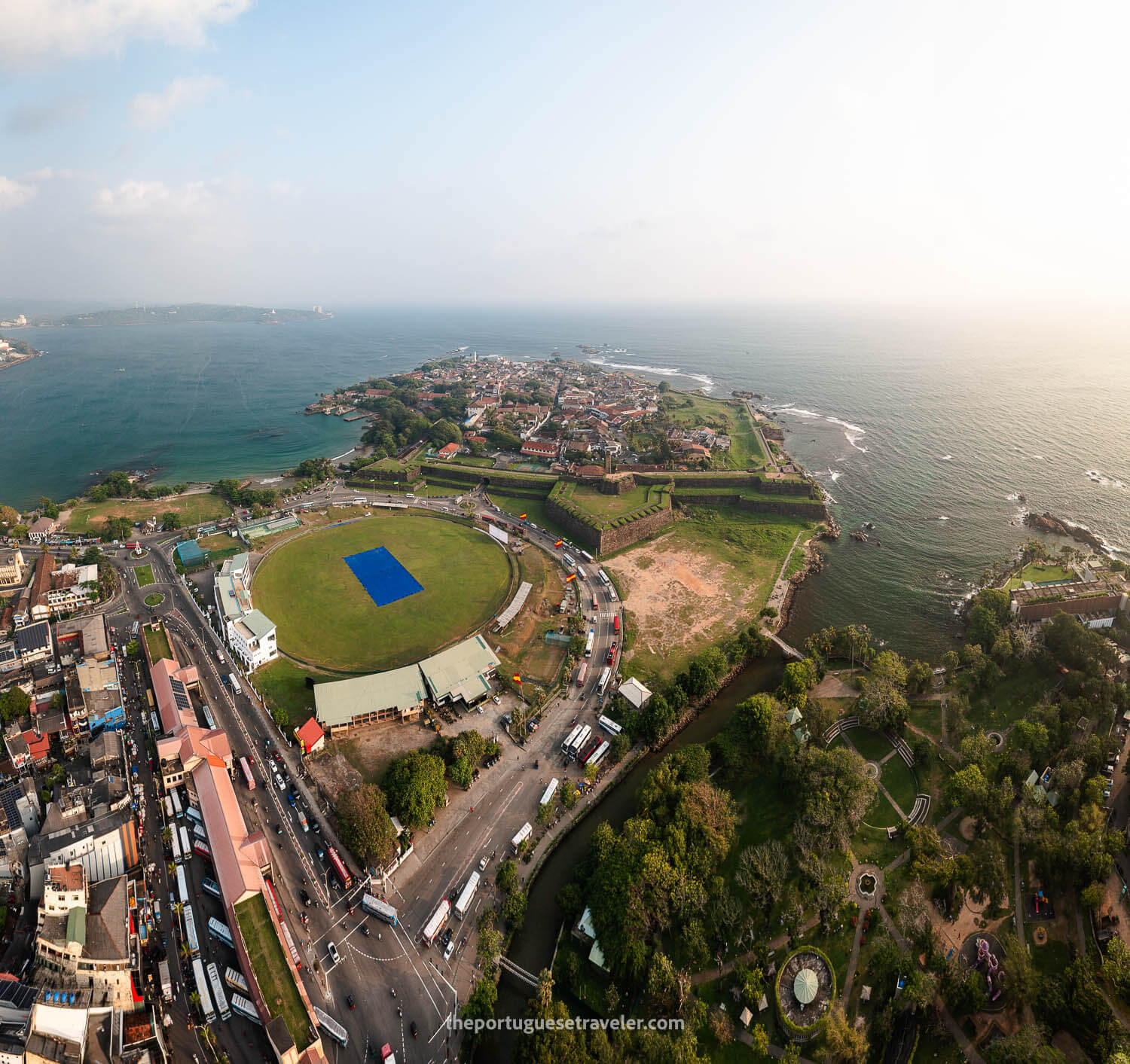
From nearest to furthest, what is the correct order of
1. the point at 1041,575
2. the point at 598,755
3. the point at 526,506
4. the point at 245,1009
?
1. the point at 245,1009
2. the point at 598,755
3. the point at 1041,575
4. the point at 526,506

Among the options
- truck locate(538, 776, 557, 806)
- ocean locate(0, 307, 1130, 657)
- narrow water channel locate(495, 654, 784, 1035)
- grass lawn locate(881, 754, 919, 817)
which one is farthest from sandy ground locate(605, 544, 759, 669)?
grass lawn locate(881, 754, 919, 817)

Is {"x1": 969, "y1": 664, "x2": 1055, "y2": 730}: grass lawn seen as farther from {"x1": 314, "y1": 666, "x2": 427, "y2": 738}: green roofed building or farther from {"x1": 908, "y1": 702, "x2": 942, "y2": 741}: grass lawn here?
{"x1": 314, "y1": 666, "x2": 427, "y2": 738}: green roofed building

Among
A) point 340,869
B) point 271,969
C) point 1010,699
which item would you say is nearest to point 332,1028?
point 271,969

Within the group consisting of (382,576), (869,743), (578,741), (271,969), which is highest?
(382,576)

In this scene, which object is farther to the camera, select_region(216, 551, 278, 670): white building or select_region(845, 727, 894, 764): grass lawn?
select_region(216, 551, 278, 670): white building

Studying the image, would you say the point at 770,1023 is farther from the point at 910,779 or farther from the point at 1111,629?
the point at 1111,629

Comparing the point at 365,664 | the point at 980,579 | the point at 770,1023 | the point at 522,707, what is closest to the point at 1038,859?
the point at 770,1023

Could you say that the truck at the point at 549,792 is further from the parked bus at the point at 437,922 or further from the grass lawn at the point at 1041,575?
the grass lawn at the point at 1041,575

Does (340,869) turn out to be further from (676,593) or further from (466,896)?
(676,593)
